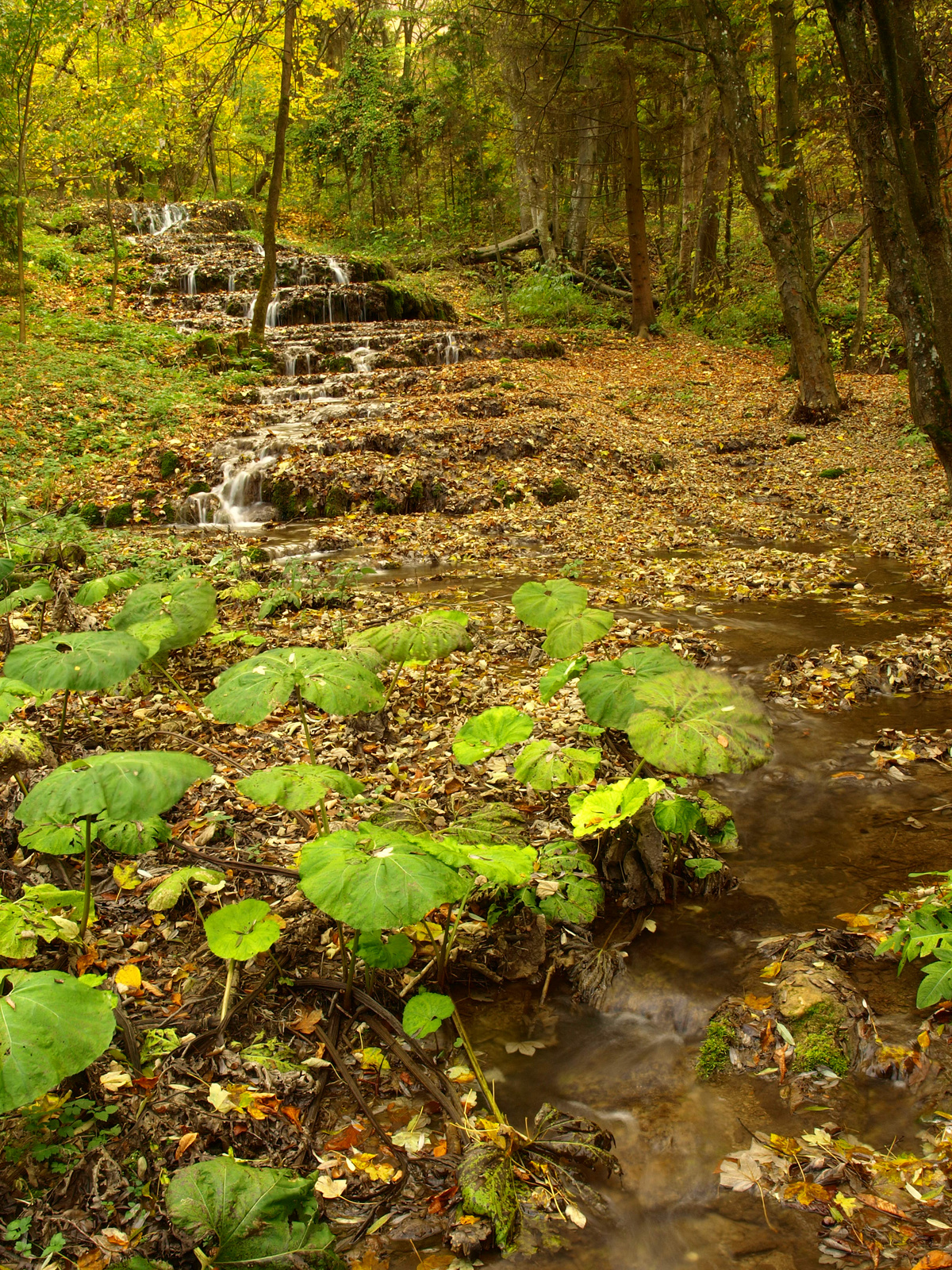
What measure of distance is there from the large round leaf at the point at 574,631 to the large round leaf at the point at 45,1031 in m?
2.00

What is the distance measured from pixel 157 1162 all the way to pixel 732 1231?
1.49 m

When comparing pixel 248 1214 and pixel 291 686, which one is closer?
pixel 248 1214

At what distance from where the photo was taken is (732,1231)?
194 centimetres

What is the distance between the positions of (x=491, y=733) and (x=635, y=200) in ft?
62.1

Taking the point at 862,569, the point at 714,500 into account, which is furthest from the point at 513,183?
the point at 862,569

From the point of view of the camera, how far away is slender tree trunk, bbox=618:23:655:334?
1745cm

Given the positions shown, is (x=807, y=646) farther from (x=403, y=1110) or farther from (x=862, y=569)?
(x=403, y=1110)

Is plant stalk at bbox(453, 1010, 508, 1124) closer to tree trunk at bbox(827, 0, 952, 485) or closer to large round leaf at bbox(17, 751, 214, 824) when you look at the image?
large round leaf at bbox(17, 751, 214, 824)

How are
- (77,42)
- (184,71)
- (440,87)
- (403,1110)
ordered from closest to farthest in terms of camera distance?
(403,1110)
(184,71)
(77,42)
(440,87)

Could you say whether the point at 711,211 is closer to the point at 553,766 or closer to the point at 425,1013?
the point at 553,766

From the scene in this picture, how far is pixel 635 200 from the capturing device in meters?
18.1

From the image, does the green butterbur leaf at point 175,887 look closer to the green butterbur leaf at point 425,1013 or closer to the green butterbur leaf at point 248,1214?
the green butterbur leaf at point 425,1013

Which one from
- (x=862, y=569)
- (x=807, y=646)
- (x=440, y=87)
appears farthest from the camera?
(x=440, y=87)

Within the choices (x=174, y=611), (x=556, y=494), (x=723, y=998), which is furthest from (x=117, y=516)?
(x=723, y=998)
